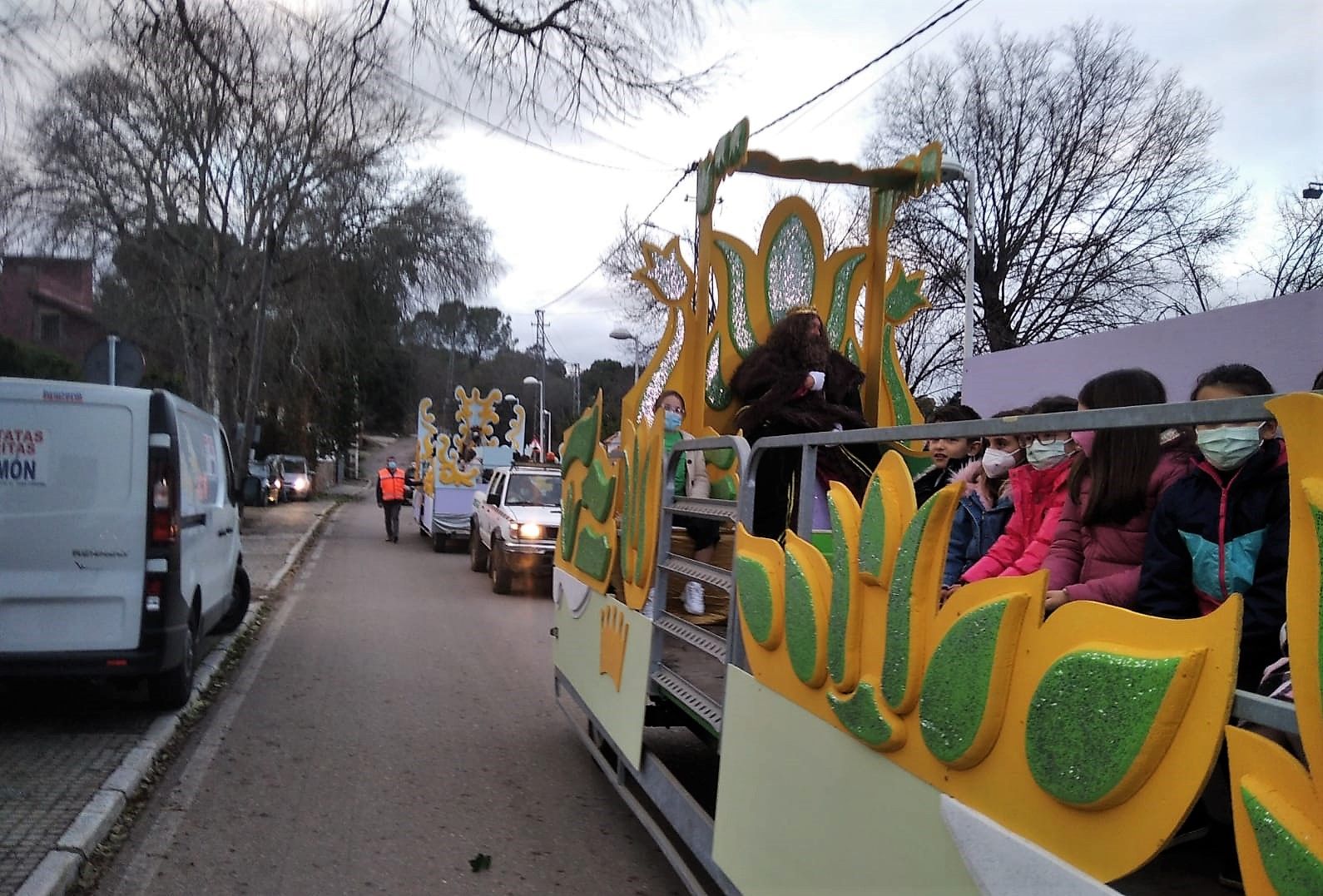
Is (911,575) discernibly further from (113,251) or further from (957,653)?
(113,251)

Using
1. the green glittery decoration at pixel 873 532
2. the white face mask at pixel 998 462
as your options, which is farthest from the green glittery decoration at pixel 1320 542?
the white face mask at pixel 998 462

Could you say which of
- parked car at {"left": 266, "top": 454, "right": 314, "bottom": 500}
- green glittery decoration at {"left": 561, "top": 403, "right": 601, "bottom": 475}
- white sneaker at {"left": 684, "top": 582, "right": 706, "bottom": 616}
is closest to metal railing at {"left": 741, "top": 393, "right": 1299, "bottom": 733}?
white sneaker at {"left": 684, "top": 582, "right": 706, "bottom": 616}

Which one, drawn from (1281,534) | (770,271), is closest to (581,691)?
(770,271)

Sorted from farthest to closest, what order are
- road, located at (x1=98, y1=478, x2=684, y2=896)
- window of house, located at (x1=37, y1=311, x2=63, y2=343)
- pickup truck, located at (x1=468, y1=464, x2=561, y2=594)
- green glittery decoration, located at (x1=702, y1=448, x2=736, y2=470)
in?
window of house, located at (x1=37, y1=311, x2=63, y2=343) < pickup truck, located at (x1=468, y1=464, x2=561, y2=594) < green glittery decoration, located at (x1=702, y1=448, x2=736, y2=470) < road, located at (x1=98, y1=478, x2=684, y2=896)

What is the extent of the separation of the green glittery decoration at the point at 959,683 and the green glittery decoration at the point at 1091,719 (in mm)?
143

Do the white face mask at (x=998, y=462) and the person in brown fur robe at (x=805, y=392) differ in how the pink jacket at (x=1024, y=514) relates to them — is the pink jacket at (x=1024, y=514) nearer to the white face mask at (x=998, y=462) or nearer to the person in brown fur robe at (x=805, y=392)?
the white face mask at (x=998, y=462)

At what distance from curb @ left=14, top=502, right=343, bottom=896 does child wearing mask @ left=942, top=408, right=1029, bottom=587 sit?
359 centimetres

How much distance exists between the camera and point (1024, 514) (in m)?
2.97

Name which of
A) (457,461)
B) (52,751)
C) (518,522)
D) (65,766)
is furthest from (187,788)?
(457,461)

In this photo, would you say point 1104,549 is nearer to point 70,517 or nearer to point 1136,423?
point 1136,423

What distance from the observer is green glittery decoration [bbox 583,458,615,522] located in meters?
5.00

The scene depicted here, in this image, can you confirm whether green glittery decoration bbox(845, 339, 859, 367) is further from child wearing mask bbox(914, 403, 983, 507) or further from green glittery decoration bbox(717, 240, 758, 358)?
child wearing mask bbox(914, 403, 983, 507)

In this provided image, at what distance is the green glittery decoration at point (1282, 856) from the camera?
1407mm

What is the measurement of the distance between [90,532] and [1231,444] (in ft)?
19.1
